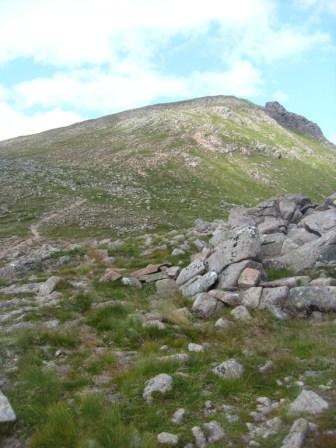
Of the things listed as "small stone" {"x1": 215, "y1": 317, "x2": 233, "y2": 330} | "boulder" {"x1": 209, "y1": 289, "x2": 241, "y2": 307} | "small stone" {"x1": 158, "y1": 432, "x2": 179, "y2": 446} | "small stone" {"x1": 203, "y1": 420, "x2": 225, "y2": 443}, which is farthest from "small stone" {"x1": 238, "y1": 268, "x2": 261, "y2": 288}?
"small stone" {"x1": 158, "y1": 432, "x2": 179, "y2": 446}

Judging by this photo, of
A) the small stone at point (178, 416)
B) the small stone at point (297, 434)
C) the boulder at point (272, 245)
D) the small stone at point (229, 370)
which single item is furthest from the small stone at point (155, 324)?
the boulder at point (272, 245)

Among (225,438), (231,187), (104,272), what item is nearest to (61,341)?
(225,438)

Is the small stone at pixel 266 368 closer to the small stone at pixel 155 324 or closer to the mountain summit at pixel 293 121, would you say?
the small stone at pixel 155 324

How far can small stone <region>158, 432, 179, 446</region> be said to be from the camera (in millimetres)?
7941

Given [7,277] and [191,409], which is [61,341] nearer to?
[191,409]

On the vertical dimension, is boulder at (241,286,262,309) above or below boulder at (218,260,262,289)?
below

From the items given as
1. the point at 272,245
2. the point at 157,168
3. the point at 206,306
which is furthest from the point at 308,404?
the point at 157,168

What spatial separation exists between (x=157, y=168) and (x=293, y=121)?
79972 millimetres

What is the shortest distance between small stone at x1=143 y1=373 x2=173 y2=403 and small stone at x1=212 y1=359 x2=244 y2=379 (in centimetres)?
112

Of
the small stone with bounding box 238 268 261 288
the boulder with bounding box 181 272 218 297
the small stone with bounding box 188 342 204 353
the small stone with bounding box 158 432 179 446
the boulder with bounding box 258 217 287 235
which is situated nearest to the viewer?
the small stone with bounding box 158 432 179 446

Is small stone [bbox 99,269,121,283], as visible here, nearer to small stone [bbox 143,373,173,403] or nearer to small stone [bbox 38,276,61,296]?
small stone [bbox 38,276,61,296]

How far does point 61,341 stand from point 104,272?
771cm

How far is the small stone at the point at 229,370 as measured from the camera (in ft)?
33.5

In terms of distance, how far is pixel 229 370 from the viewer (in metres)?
10.3
